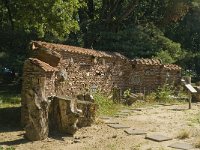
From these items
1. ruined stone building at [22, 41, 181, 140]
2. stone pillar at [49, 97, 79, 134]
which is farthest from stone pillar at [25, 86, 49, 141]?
stone pillar at [49, 97, 79, 134]

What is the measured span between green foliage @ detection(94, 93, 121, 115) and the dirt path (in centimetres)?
89

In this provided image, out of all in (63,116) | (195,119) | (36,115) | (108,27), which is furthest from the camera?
(108,27)

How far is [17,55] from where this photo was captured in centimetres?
1858

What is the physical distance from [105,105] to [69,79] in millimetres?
1971

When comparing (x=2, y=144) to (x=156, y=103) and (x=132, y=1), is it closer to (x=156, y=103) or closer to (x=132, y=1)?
(x=156, y=103)

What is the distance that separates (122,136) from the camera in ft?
35.5

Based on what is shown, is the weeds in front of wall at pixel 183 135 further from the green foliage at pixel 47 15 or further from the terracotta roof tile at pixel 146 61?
the green foliage at pixel 47 15

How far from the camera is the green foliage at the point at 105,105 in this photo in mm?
14673

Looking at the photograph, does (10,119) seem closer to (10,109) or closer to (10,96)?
(10,109)

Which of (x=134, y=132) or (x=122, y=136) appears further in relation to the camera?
(x=134, y=132)

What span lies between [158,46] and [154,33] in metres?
1.28

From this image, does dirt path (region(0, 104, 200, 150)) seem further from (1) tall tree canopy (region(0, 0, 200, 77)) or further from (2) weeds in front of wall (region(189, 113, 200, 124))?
(1) tall tree canopy (region(0, 0, 200, 77))

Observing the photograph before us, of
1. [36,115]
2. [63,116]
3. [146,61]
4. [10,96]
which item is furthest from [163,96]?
[36,115]

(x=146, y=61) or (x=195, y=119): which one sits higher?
(x=146, y=61)
